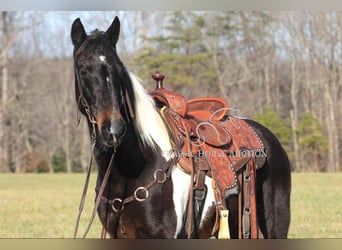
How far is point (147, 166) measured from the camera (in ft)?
11.0

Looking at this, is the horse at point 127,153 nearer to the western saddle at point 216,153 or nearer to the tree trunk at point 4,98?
the western saddle at point 216,153

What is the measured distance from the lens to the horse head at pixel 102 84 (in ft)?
9.85

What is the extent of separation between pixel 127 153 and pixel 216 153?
27.5 inches

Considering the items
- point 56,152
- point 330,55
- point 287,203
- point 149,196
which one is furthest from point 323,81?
point 149,196

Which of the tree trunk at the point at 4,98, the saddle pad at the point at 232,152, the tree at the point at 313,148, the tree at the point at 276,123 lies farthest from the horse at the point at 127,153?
the tree trunk at the point at 4,98

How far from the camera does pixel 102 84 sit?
3.05 meters

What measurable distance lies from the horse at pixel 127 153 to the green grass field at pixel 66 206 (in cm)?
405

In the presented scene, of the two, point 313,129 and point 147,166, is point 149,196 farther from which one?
point 313,129

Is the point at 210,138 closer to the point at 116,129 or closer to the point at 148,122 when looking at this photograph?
the point at 148,122

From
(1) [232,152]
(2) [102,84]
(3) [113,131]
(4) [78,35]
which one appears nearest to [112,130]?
(3) [113,131]

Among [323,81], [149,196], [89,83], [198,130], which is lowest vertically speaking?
[149,196]

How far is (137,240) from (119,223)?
15 cm

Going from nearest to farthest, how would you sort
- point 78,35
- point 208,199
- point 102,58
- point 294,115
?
point 102,58 < point 78,35 < point 208,199 < point 294,115

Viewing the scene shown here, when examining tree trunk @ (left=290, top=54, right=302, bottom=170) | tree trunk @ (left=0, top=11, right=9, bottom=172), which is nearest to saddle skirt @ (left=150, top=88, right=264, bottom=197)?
tree trunk @ (left=290, top=54, right=302, bottom=170)
